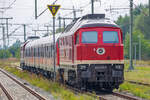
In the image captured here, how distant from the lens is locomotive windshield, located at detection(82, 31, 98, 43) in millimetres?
15898

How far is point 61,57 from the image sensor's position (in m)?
19.5

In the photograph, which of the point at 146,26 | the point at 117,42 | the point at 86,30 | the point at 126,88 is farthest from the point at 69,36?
the point at 146,26

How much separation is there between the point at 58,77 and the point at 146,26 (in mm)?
86358

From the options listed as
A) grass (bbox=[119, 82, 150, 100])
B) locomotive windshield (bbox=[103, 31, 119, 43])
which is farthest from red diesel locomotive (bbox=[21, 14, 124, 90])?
grass (bbox=[119, 82, 150, 100])

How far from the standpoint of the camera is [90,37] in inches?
629

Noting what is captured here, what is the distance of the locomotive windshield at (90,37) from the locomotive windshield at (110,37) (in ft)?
1.38

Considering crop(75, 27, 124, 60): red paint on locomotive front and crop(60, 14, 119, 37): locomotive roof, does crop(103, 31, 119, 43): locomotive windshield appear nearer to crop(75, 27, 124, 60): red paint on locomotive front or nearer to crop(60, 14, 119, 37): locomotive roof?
crop(75, 27, 124, 60): red paint on locomotive front

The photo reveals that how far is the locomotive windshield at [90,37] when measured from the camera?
15898 mm

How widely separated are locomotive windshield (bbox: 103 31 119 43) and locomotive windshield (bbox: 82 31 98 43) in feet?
1.38

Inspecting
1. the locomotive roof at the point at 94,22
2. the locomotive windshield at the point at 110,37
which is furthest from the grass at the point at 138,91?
the locomotive roof at the point at 94,22

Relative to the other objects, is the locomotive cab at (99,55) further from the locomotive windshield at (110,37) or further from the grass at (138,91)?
the grass at (138,91)

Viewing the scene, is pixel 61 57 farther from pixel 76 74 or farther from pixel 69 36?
pixel 76 74

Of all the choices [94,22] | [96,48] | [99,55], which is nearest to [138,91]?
[99,55]

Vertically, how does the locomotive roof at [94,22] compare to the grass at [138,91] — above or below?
above
